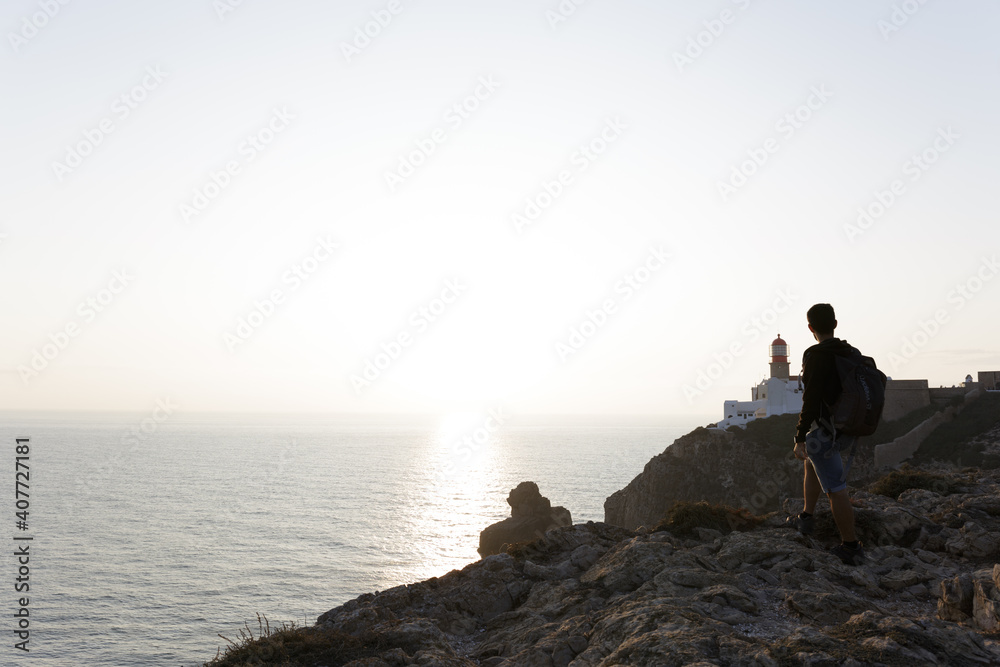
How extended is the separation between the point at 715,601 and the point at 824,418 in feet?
8.94

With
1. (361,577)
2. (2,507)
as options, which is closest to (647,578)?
(361,577)

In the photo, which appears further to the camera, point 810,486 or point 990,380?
point 990,380

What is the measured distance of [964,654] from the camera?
5422 mm

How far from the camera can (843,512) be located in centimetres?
810

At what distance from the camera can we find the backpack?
7.70 m

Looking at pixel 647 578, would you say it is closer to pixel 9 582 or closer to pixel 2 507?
pixel 9 582

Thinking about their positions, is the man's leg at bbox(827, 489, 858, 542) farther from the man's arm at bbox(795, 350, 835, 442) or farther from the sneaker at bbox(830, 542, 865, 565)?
the man's arm at bbox(795, 350, 835, 442)

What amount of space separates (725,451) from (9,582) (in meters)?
64.4

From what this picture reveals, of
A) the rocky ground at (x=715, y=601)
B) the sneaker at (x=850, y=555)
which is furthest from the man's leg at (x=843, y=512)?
the rocky ground at (x=715, y=601)

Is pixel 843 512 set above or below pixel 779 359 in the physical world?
below

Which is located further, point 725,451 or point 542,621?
point 725,451

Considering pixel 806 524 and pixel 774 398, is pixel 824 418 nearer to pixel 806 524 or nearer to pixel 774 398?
pixel 806 524

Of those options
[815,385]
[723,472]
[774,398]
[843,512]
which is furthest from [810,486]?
[774,398]

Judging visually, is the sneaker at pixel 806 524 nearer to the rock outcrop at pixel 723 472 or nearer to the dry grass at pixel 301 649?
the dry grass at pixel 301 649
